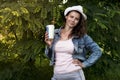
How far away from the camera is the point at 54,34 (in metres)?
5.02

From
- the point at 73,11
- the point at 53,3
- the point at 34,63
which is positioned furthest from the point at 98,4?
the point at 73,11

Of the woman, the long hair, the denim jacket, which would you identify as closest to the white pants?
the woman

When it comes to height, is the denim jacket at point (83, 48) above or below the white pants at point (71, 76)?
above

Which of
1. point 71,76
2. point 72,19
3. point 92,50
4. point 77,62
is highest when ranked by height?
point 72,19

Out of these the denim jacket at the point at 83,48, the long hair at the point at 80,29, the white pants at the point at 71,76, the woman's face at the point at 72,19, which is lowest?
the white pants at the point at 71,76

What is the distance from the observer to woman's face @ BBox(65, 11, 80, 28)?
500 centimetres

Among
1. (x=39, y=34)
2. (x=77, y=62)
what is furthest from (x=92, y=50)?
(x=39, y=34)

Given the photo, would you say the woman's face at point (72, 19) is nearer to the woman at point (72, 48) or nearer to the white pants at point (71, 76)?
the woman at point (72, 48)

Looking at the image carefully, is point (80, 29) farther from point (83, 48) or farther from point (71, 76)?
point (71, 76)

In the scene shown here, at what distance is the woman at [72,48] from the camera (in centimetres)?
493

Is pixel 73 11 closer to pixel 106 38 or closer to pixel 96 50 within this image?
pixel 96 50

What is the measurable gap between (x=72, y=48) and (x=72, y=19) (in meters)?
0.37

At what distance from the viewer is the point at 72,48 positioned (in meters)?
4.94

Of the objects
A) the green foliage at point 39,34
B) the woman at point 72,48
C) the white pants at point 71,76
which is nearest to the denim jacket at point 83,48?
the woman at point 72,48
